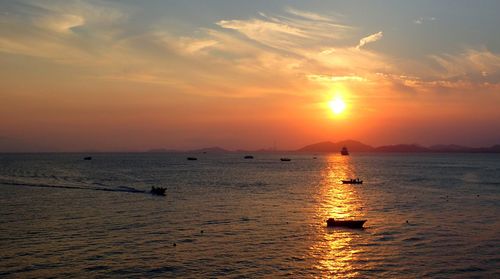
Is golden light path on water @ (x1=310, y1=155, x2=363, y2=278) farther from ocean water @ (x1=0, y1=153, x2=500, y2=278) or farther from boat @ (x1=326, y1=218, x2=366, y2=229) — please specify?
boat @ (x1=326, y1=218, x2=366, y2=229)

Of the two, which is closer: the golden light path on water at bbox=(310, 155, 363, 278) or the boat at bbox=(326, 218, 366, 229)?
the golden light path on water at bbox=(310, 155, 363, 278)

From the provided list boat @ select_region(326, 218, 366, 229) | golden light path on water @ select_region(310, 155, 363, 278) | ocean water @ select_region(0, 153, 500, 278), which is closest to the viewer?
ocean water @ select_region(0, 153, 500, 278)

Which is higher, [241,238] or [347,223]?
[347,223]

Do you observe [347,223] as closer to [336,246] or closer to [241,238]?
[336,246]

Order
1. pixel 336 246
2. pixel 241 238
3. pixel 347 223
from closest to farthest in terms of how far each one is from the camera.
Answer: pixel 336 246
pixel 241 238
pixel 347 223

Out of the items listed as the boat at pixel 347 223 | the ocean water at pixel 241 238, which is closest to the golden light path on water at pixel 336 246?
the ocean water at pixel 241 238

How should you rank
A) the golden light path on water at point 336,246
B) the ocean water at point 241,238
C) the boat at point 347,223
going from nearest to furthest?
the ocean water at point 241,238
the golden light path on water at point 336,246
the boat at point 347,223

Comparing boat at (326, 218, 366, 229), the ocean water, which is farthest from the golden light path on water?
boat at (326, 218, 366, 229)

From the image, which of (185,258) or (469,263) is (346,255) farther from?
(185,258)

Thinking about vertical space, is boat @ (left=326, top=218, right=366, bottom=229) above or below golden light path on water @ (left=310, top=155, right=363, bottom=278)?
above

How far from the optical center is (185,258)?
121ft

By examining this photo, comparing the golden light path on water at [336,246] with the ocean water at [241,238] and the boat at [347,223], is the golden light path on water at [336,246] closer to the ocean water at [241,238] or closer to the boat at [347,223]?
the ocean water at [241,238]

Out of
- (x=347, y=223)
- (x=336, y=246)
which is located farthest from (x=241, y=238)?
(x=347, y=223)

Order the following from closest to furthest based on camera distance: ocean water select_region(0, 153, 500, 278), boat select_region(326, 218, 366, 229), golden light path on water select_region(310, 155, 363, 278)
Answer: ocean water select_region(0, 153, 500, 278)
golden light path on water select_region(310, 155, 363, 278)
boat select_region(326, 218, 366, 229)
